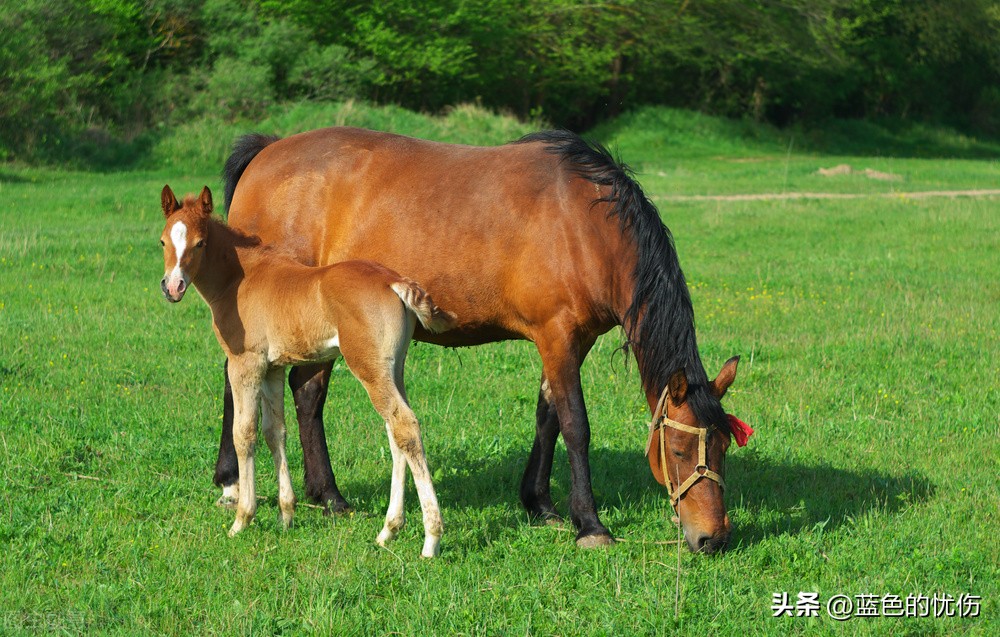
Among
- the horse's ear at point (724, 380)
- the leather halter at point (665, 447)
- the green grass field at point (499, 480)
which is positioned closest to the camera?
the green grass field at point (499, 480)

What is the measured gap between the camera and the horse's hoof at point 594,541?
5.63 meters

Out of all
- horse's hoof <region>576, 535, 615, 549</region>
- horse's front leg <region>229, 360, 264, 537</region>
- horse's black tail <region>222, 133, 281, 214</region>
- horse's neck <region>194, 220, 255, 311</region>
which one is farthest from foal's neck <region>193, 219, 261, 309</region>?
horse's hoof <region>576, 535, 615, 549</region>

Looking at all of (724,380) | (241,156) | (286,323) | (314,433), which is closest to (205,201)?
(286,323)

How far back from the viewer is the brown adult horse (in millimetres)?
5418

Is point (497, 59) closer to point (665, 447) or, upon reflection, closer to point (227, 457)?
point (227, 457)

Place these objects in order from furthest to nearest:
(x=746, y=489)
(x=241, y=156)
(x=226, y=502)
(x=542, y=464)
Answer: (x=241, y=156) < (x=746, y=489) < (x=542, y=464) < (x=226, y=502)

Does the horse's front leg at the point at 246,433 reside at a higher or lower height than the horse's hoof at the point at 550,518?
higher

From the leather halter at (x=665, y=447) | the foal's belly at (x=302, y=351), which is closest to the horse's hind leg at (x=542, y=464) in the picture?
the leather halter at (x=665, y=447)

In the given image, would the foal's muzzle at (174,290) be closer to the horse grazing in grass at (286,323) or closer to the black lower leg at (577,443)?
the horse grazing in grass at (286,323)

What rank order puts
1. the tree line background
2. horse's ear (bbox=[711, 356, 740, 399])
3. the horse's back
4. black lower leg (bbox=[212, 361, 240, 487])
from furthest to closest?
the tree line background
black lower leg (bbox=[212, 361, 240, 487])
the horse's back
horse's ear (bbox=[711, 356, 740, 399])

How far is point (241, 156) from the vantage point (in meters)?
7.30

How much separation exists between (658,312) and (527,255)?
87cm

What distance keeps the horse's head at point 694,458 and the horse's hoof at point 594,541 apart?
0.43 meters

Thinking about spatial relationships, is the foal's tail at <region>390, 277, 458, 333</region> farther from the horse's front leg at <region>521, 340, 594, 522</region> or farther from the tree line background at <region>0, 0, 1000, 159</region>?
the tree line background at <region>0, 0, 1000, 159</region>
